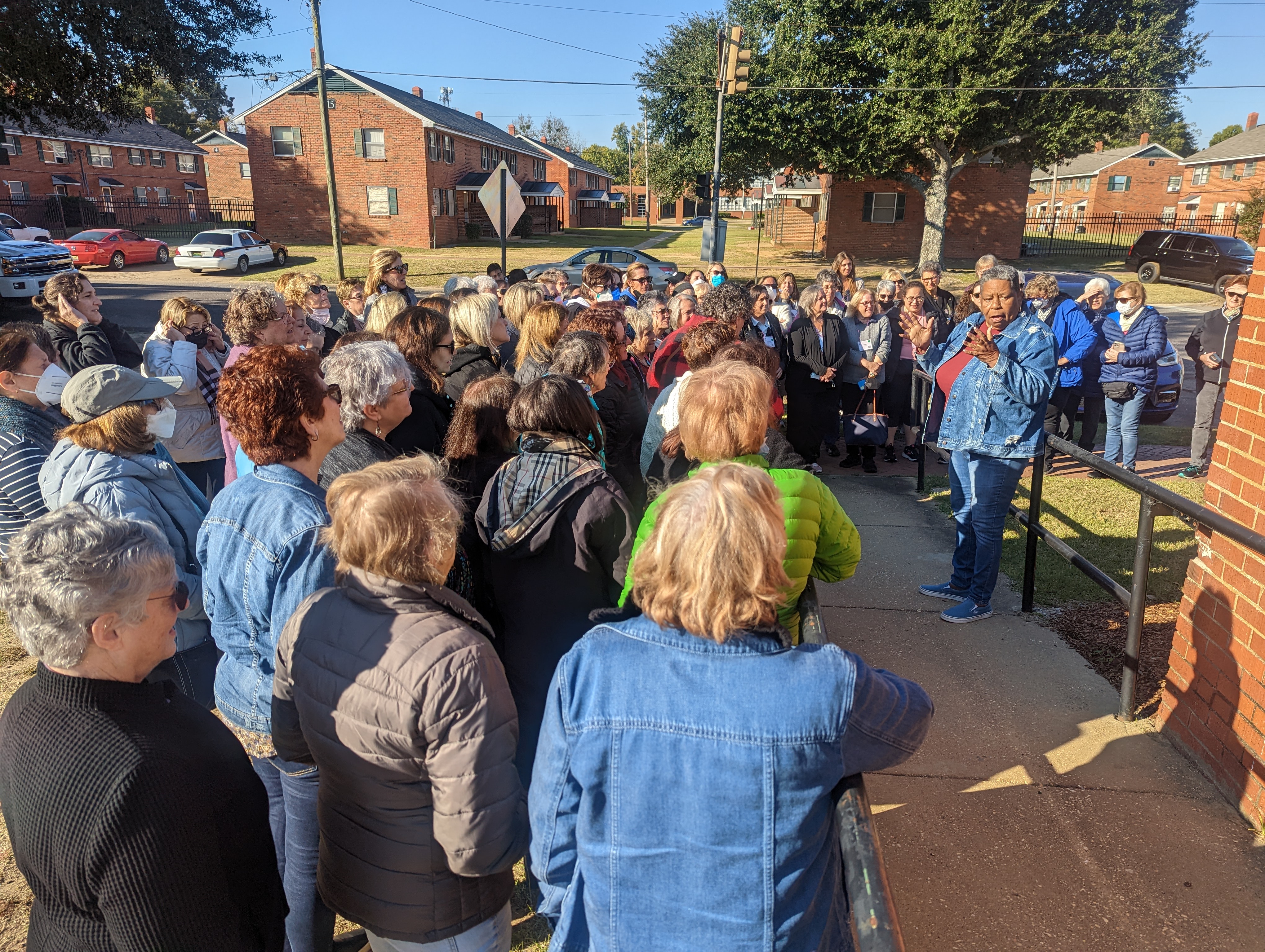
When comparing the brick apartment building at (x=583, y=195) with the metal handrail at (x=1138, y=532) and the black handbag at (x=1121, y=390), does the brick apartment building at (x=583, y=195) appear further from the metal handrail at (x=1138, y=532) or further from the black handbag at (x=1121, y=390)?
the metal handrail at (x=1138, y=532)

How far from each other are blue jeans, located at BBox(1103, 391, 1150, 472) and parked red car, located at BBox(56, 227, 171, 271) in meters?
28.9

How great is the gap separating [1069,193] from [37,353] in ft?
252

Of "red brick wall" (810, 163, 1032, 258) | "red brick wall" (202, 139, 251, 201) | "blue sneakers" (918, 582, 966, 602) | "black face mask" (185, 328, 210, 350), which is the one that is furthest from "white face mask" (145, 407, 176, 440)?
"red brick wall" (202, 139, 251, 201)

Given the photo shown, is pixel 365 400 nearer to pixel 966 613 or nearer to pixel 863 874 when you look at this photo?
pixel 863 874

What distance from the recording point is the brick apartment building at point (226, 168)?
52.0 meters

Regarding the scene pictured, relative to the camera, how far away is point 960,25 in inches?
959

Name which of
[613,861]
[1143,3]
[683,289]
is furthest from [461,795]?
[1143,3]

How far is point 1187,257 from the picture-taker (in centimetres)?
2706

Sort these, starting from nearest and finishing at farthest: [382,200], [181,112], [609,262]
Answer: [609,262], [382,200], [181,112]

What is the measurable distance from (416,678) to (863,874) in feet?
3.33

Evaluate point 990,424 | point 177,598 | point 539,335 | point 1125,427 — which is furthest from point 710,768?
point 1125,427

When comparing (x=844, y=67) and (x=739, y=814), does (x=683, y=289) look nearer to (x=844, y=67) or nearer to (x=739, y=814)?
(x=739, y=814)

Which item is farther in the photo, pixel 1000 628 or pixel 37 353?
pixel 1000 628

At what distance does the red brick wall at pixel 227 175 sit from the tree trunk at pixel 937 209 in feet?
139
